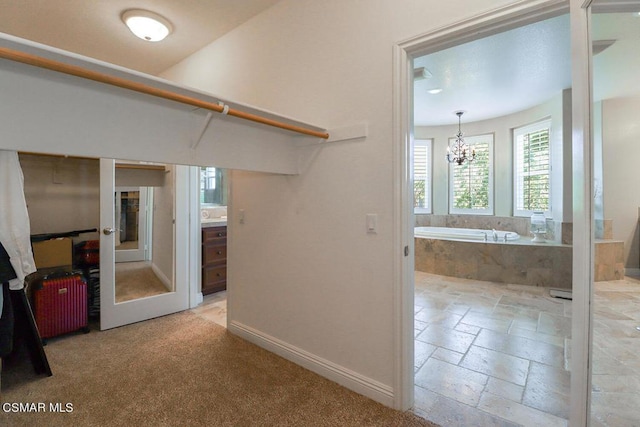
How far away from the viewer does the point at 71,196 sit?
3.12 metres

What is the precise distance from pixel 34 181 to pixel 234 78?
2145 millimetres

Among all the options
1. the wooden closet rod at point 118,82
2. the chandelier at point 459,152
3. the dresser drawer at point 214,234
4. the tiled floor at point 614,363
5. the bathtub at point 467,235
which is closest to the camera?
the wooden closet rod at point 118,82

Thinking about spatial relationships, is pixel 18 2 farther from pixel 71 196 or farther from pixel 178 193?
pixel 178 193

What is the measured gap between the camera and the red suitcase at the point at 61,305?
2.53 metres

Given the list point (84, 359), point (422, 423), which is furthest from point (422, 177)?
point (84, 359)

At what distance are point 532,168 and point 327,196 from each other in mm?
4828

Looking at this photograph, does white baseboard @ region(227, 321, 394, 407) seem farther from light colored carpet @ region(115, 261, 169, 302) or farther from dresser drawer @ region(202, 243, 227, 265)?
dresser drawer @ region(202, 243, 227, 265)

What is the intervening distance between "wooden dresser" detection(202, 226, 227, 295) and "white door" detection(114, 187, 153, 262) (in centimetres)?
70

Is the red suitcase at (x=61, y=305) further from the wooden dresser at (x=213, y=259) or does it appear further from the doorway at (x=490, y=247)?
the doorway at (x=490, y=247)

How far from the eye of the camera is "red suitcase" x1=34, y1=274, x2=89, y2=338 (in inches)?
99.7

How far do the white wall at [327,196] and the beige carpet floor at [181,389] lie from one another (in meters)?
0.19

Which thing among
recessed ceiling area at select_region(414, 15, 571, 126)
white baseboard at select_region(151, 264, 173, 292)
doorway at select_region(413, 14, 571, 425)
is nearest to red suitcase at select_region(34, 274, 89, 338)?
white baseboard at select_region(151, 264, 173, 292)

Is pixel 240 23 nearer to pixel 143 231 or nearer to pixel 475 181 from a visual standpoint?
pixel 143 231

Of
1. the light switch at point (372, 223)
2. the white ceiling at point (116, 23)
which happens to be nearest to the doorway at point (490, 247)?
the light switch at point (372, 223)
